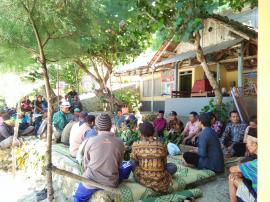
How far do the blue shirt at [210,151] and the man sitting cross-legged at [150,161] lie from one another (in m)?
1.09

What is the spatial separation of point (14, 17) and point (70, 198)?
11.1 ft

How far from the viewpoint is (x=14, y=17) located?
3734mm

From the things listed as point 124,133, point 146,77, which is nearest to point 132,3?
point 124,133

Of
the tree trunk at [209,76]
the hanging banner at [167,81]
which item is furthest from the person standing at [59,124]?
the hanging banner at [167,81]

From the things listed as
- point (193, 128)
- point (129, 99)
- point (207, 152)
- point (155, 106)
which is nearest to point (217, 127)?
point (193, 128)

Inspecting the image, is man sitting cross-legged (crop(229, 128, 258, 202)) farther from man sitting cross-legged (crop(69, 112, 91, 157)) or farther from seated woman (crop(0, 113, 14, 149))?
seated woman (crop(0, 113, 14, 149))

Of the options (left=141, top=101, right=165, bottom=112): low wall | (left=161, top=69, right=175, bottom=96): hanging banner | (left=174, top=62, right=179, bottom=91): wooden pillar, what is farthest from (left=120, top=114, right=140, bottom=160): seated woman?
(left=141, top=101, right=165, bottom=112): low wall

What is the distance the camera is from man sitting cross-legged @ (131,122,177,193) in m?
4.05

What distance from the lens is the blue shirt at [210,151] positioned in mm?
4922

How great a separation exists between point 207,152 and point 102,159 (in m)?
2.18

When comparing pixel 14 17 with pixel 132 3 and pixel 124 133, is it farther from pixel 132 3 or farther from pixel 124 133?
pixel 132 3

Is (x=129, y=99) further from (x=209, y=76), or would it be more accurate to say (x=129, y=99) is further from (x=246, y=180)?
(x=246, y=180)

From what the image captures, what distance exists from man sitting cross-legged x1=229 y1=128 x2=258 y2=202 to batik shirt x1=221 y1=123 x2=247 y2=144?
10.5ft

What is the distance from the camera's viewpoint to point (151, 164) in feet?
13.3
